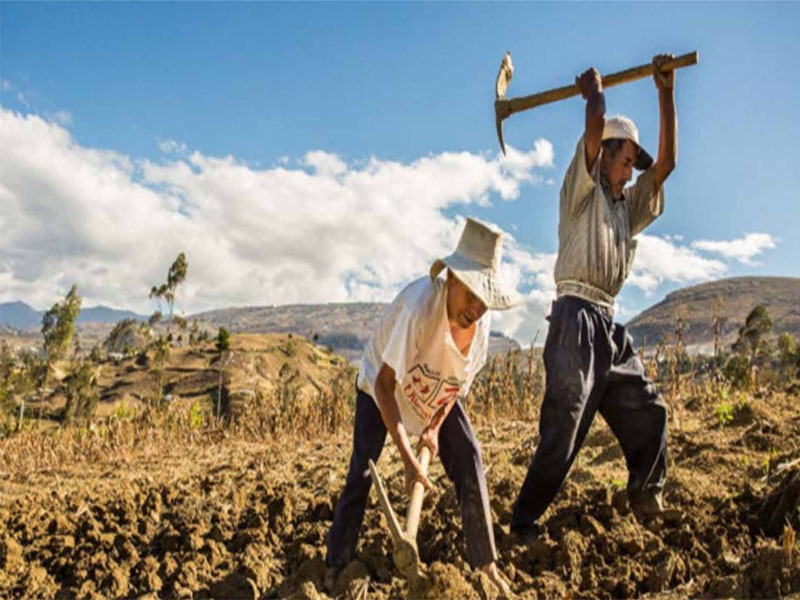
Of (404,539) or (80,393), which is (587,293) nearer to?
(404,539)

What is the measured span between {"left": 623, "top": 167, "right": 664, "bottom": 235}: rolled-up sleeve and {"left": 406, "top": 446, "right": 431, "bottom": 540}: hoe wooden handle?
1489mm

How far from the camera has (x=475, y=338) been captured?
2908mm

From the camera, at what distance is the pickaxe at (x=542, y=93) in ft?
10.5

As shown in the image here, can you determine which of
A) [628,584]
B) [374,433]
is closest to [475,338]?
[374,433]

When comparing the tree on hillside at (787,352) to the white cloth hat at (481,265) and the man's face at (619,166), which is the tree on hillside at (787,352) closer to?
the man's face at (619,166)

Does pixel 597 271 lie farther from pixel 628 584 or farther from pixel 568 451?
pixel 628 584

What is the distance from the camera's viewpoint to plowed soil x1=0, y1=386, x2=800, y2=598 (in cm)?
293

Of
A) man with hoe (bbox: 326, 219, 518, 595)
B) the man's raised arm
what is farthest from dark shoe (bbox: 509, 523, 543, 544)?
the man's raised arm

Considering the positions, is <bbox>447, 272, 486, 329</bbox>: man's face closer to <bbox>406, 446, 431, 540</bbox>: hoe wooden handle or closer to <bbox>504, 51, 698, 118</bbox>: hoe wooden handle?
<bbox>406, 446, 431, 540</bbox>: hoe wooden handle

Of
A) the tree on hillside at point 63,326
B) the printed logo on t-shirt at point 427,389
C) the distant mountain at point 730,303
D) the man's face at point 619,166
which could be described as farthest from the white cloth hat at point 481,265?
the distant mountain at point 730,303

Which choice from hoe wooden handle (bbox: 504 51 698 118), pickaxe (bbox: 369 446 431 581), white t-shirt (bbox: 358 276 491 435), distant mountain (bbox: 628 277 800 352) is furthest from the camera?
distant mountain (bbox: 628 277 800 352)

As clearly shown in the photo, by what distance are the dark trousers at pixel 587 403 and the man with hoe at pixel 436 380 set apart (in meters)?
0.35

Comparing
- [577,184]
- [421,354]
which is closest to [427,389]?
[421,354]

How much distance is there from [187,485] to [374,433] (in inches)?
107
